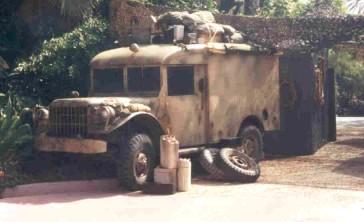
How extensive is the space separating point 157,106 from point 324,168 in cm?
360

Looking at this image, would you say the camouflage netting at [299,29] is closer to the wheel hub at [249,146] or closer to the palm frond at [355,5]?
the wheel hub at [249,146]

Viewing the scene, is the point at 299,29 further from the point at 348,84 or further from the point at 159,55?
the point at 348,84

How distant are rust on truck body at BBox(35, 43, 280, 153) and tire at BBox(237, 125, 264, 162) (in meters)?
0.25

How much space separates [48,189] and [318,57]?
837cm

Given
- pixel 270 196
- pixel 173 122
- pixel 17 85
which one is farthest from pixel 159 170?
pixel 17 85

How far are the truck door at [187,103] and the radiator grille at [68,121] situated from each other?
1420 millimetres

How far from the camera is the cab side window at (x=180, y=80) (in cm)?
918

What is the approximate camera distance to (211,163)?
9.38m

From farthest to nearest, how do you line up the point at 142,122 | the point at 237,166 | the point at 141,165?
1. the point at 237,166
2. the point at 142,122
3. the point at 141,165

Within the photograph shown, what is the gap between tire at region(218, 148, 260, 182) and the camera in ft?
30.0

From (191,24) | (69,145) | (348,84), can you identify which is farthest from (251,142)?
(348,84)

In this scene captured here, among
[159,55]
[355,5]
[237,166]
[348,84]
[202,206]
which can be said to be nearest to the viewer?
[202,206]

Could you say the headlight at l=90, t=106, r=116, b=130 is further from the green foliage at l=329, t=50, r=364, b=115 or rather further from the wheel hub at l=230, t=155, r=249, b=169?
the green foliage at l=329, t=50, r=364, b=115

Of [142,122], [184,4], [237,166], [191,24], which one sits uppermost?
[184,4]
